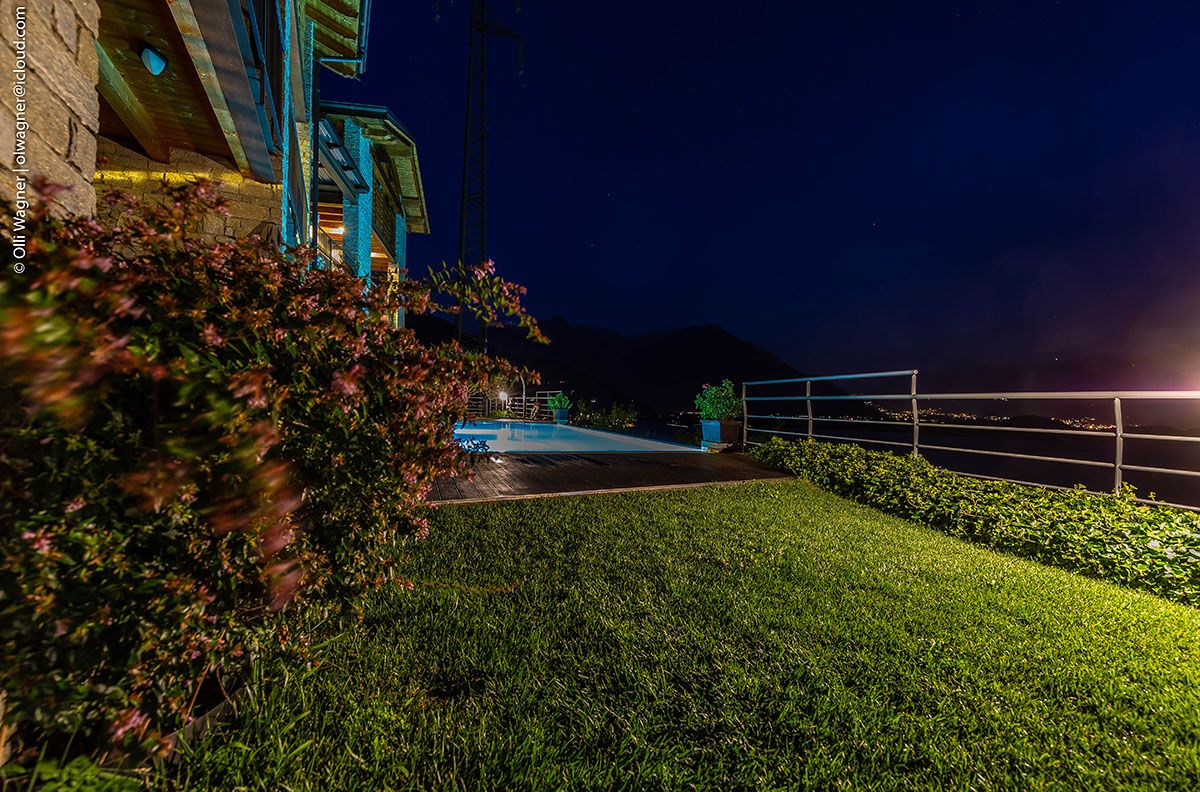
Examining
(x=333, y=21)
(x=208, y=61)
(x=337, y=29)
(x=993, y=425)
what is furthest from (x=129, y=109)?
(x=993, y=425)

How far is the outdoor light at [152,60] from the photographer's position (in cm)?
290

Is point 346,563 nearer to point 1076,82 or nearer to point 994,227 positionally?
point 1076,82

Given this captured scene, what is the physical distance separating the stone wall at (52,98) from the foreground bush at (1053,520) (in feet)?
16.6

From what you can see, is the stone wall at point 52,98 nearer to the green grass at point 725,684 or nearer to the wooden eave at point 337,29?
the green grass at point 725,684

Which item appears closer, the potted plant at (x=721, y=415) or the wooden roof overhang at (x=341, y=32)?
the wooden roof overhang at (x=341, y=32)

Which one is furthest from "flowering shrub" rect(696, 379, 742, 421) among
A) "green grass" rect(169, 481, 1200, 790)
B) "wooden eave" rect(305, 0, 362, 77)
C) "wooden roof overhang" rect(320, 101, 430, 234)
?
"wooden roof overhang" rect(320, 101, 430, 234)

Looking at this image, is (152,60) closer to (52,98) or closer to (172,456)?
(52,98)

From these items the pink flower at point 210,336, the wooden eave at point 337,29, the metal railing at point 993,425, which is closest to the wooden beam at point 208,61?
the pink flower at point 210,336

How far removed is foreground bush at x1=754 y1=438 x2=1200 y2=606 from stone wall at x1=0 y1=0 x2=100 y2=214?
199 inches

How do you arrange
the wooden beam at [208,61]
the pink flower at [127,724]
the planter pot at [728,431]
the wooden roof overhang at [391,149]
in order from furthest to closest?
the wooden roof overhang at [391,149]
the planter pot at [728,431]
the wooden beam at [208,61]
the pink flower at [127,724]

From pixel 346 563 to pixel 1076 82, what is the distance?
43.7m

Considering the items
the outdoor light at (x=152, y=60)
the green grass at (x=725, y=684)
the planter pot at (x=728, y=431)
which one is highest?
the outdoor light at (x=152, y=60)

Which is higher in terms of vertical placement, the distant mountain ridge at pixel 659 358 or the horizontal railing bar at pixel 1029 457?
the distant mountain ridge at pixel 659 358

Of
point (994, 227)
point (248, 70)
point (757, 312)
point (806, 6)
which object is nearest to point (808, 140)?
point (806, 6)
